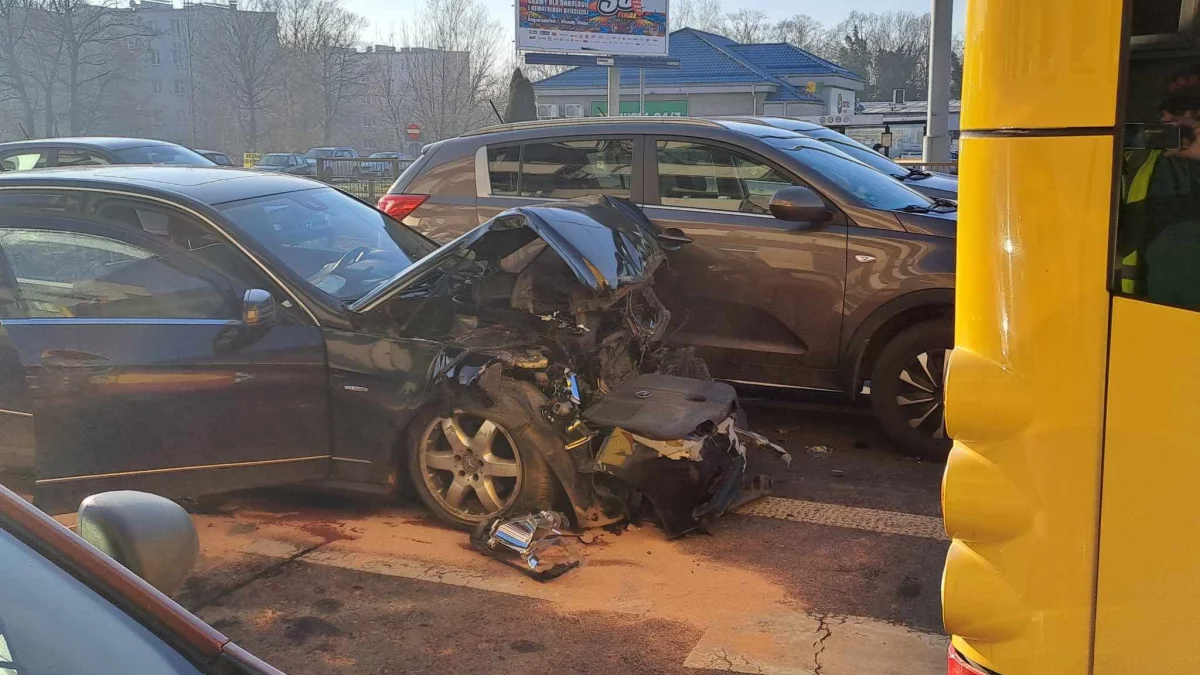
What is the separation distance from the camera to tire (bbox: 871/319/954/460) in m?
5.35

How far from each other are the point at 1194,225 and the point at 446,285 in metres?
3.40

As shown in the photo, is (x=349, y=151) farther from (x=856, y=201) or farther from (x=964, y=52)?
(x=964, y=52)

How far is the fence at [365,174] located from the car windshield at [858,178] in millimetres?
20060

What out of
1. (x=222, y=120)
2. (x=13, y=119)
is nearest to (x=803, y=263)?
(x=13, y=119)

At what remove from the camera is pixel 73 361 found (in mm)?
4316

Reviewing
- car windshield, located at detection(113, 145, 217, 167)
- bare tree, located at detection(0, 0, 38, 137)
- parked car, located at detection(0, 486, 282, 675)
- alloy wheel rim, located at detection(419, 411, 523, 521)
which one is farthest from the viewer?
bare tree, located at detection(0, 0, 38, 137)

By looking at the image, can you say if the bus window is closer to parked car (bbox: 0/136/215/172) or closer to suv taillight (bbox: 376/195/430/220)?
suv taillight (bbox: 376/195/430/220)

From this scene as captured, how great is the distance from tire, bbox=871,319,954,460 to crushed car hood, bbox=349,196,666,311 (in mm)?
1511

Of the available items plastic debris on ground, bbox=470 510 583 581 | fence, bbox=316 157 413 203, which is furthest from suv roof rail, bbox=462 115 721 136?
fence, bbox=316 157 413 203

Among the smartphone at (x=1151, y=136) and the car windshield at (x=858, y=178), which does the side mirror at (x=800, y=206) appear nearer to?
the car windshield at (x=858, y=178)

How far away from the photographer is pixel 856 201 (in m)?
5.66

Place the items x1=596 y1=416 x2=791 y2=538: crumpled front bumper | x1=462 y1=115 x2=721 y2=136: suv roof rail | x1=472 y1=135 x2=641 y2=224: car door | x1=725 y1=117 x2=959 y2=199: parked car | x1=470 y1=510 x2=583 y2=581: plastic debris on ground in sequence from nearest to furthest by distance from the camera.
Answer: x1=470 y1=510 x2=583 y2=581: plastic debris on ground
x1=596 y1=416 x2=791 y2=538: crumpled front bumper
x1=462 y1=115 x2=721 y2=136: suv roof rail
x1=472 y1=135 x2=641 y2=224: car door
x1=725 y1=117 x2=959 y2=199: parked car

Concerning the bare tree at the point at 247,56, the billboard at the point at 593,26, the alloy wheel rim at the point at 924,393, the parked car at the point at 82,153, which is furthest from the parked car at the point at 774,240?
the bare tree at the point at 247,56

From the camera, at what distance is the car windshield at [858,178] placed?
5.77m
